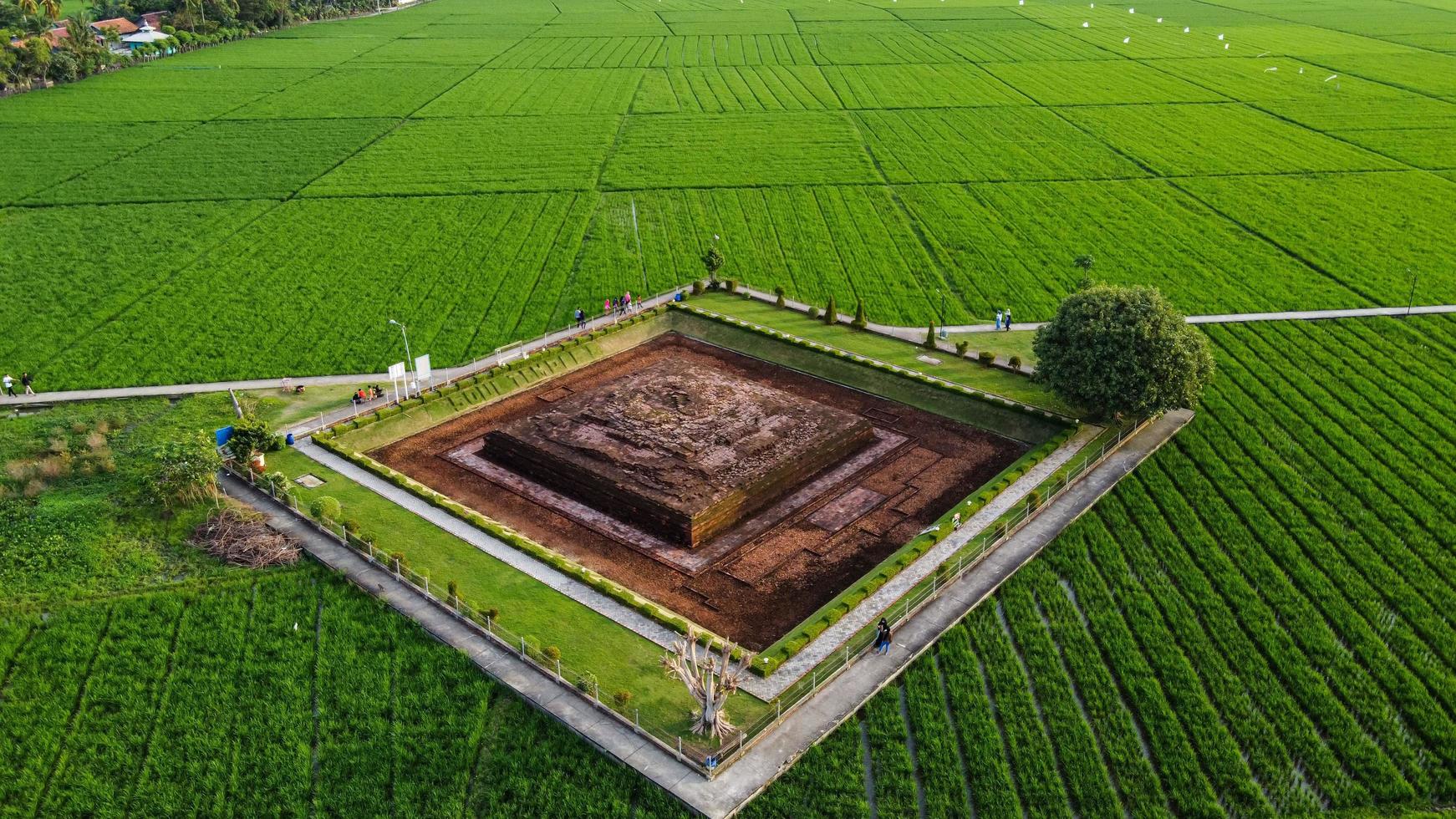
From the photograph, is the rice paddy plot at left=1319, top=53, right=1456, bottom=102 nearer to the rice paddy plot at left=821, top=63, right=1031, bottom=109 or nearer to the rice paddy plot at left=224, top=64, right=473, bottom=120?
the rice paddy plot at left=821, top=63, right=1031, bottom=109

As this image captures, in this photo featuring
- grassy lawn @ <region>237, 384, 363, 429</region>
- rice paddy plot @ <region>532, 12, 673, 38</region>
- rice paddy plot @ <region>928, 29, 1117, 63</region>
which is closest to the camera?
grassy lawn @ <region>237, 384, 363, 429</region>

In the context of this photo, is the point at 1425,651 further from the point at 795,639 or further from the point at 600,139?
the point at 600,139

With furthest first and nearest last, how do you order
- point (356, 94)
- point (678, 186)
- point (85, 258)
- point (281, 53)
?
point (281, 53) < point (356, 94) < point (678, 186) < point (85, 258)

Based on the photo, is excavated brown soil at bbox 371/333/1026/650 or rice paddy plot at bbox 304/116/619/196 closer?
excavated brown soil at bbox 371/333/1026/650

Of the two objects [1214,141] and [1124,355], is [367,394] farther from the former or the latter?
[1214,141]

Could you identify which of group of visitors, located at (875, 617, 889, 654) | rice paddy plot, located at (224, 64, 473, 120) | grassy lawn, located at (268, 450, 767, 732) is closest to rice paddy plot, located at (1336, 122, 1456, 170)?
group of visitors, located at (875, 617, 889, 654)

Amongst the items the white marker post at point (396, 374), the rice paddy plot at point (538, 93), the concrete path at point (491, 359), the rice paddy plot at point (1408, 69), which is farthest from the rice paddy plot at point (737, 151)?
the rice paddy plot at point (1408, 69)

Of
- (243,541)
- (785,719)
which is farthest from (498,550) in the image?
(785,719)
